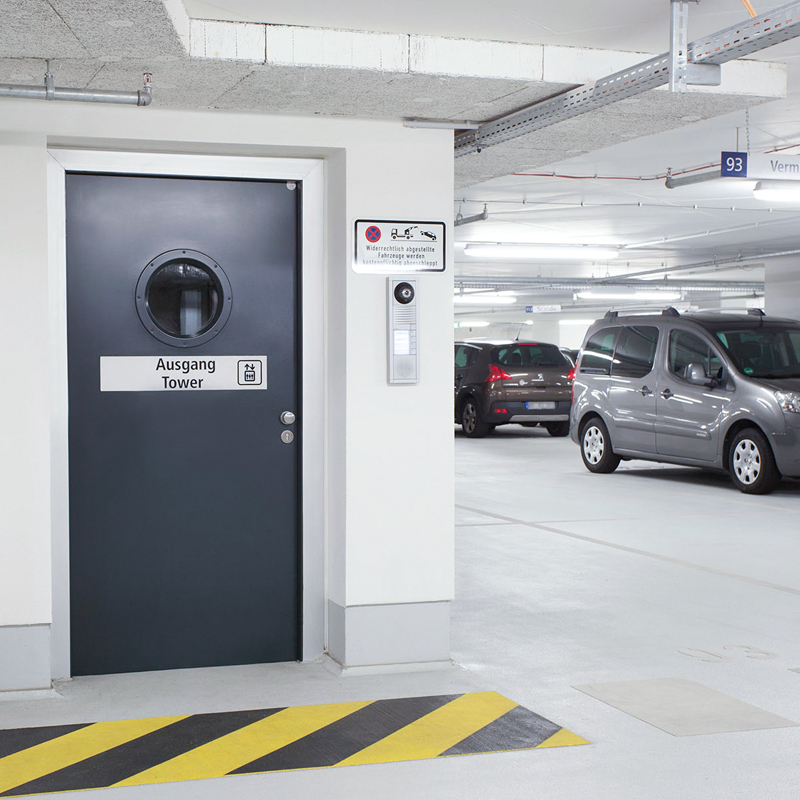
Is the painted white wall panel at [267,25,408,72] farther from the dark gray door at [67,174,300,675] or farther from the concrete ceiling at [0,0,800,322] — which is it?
the dark gray door at [67,174,300,675]

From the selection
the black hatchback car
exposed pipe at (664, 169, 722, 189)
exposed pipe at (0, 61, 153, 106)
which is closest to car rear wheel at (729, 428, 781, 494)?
exposed pipe at (664, 169, 722, 189)

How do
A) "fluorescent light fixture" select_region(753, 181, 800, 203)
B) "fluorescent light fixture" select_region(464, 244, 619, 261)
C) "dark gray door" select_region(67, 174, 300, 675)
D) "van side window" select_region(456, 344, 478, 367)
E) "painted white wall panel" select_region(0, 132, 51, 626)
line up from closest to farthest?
1. "painted white wall panel" select_region(0, 132, 51, 626)
2. "dark gray door" select_region(67, 174, 300, 675)
3. "fluorescent light fixture" select_region(753, 181, 800, 203)
4. "fluorescent light fixture" select_region(464, 244, 619, 261)
5. "van side window" select_region(456, 344, 478, 367)

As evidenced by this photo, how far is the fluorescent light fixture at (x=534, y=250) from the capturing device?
14.6 meters

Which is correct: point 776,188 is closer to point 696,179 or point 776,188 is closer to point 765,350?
point 696,179

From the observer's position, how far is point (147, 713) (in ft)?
12.0

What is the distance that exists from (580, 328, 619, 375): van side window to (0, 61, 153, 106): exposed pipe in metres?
8.14

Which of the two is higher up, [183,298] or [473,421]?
[183,298]

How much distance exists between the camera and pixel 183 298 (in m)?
4.20

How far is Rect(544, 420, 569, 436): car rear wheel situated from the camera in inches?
631

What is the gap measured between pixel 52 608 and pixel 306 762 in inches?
54.9

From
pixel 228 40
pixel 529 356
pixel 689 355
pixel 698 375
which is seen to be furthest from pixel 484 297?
pixel 228 40

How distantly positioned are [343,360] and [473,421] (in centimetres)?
1167

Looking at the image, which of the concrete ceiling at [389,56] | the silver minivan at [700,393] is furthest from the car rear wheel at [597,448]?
the concrete ceiling at [389,56]

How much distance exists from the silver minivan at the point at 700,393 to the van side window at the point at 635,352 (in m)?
0.01
